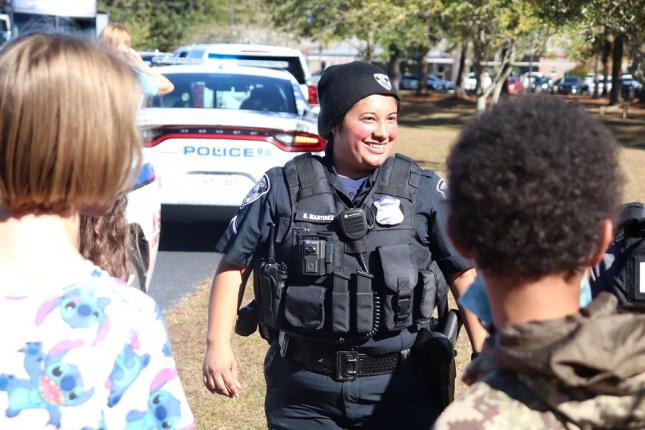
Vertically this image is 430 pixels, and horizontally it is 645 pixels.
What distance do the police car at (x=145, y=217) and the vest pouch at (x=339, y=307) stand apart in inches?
92.6

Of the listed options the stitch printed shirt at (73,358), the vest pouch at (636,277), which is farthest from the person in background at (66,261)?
the vest pouch at (636,277)

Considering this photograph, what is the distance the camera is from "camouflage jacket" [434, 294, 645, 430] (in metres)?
1.60

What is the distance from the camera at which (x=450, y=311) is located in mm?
3391

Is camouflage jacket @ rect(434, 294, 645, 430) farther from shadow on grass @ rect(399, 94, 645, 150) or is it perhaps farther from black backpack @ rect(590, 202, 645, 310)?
shadow on grass @ rect(399, 94, 645, 150)

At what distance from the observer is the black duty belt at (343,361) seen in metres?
3.04

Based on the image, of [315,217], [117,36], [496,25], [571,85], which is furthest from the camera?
[571,85]

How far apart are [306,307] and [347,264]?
0.18 m

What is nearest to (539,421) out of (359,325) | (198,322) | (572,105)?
(572,105)

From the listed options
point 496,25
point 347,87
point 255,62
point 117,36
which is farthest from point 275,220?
point 496,25

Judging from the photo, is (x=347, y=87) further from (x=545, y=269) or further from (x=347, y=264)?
(x=545, y=269)

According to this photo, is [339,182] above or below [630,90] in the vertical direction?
above

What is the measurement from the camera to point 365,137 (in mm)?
3221

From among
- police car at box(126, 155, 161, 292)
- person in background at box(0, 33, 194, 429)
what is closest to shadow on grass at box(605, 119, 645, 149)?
police car at box(126, 155, 161, 292)

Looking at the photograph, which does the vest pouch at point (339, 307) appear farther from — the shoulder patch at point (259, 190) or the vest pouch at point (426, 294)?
the shoulder patch at point (259, 190)
